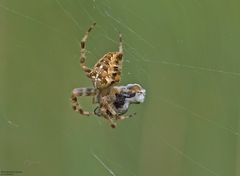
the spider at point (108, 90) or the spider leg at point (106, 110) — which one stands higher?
the spider at point (108, 90)

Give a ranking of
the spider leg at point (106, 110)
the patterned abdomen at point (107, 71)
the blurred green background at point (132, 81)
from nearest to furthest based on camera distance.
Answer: the patterned abdomen at point (107, 71) → the blurred green background at point (132, 81) → the spider leg at point (106, 110)

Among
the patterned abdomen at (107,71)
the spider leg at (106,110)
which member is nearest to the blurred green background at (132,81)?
the spider leg at (106,110)

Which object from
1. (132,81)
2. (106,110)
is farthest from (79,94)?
(132,81)

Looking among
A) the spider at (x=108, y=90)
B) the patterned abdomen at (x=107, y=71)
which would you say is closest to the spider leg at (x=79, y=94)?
the spider at (x=108, y=90)

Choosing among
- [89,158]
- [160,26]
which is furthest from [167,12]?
[89,158]

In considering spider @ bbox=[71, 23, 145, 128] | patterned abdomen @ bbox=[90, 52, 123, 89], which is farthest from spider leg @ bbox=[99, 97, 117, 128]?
patterned abdomen @ bbox=[90, 52, 123, 89]

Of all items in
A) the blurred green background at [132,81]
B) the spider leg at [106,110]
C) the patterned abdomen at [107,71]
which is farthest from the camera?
the spider leg at [106,110]

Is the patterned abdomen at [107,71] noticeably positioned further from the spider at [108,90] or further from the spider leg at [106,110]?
the spider leg at [106,110]

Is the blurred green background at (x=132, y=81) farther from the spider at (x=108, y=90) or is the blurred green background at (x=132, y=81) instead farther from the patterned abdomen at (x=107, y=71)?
the patterned abdomen at (x=107, y=71)

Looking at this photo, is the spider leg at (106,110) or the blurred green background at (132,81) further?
the spider leg at (106,110)

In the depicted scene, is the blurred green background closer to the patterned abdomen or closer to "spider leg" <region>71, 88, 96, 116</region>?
"spider leg" <region>71, 88, 96, 116</region>
